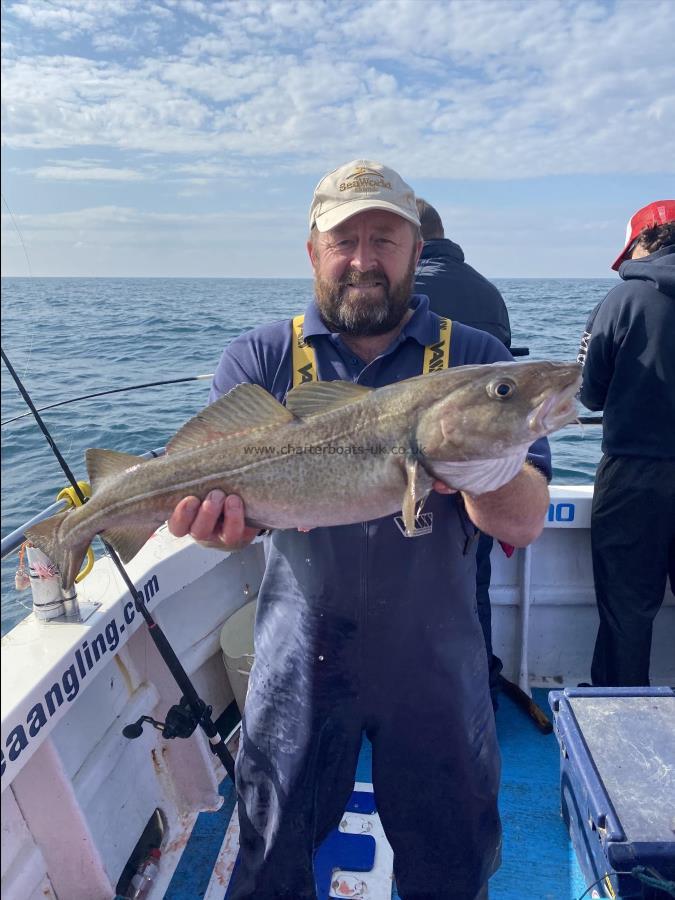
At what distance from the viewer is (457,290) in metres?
4.82

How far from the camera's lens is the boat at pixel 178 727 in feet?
9.62

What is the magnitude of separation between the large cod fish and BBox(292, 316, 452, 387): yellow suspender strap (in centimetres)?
31

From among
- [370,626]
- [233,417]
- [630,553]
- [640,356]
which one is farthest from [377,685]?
[640,356]

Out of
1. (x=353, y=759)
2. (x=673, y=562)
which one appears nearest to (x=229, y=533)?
(x=353, y=759)

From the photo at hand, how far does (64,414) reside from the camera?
9.96 m

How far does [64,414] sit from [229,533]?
8.23 meters

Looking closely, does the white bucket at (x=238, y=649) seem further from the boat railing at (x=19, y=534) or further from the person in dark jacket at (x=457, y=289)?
the person in dark jacket at (x=457, y=289)

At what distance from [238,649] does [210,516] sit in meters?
2.18

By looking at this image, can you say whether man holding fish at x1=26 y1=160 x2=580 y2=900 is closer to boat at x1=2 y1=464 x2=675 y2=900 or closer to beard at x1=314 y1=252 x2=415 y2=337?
beard at x1=314 y1=252 x2=415 y2=337

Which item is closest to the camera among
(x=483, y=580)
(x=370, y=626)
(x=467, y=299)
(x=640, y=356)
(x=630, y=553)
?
(x=370, y=626)

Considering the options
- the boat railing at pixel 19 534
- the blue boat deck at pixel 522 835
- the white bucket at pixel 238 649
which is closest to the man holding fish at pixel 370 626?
the boat railing at pixel 19 534

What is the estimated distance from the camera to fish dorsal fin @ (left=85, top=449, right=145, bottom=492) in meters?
2.75

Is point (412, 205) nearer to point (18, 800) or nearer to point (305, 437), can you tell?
point (305, 437)

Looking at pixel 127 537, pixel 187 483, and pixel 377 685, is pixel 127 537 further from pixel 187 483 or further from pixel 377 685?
pixel 377 685
